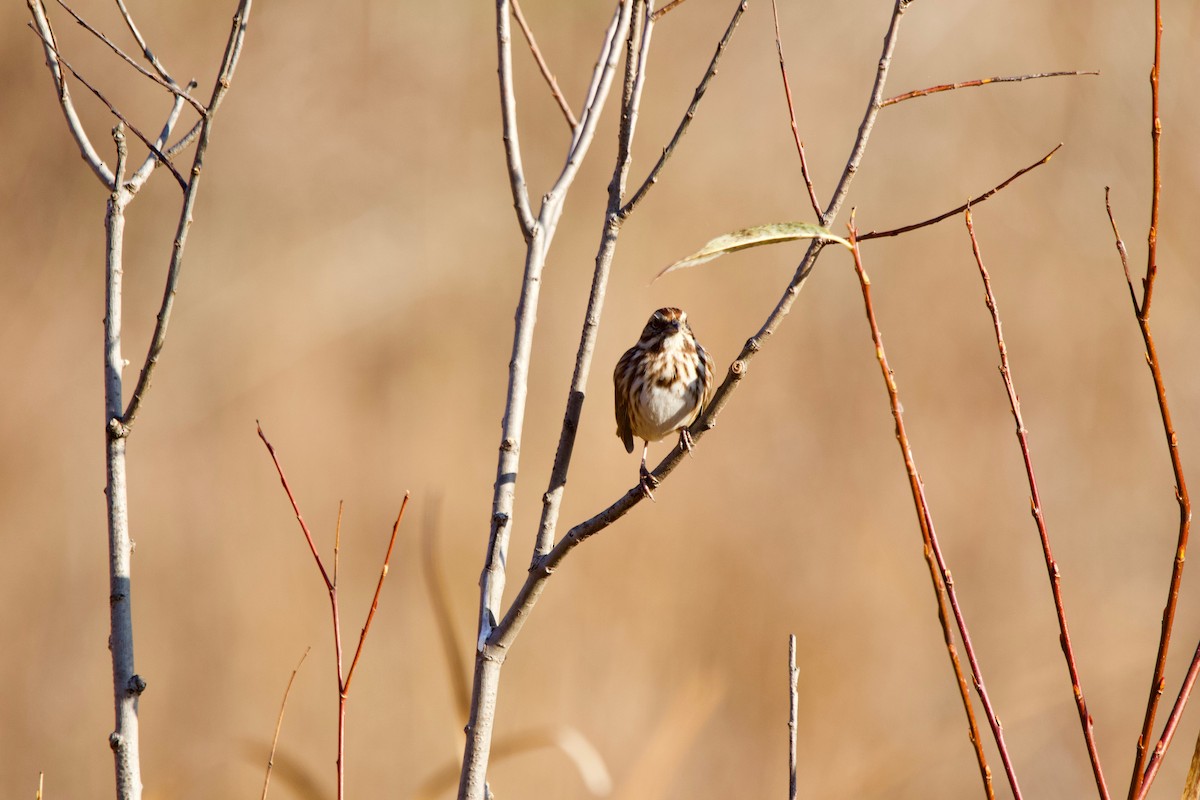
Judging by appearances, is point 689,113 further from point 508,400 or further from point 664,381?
point 664,381

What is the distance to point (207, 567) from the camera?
5016 millimetres

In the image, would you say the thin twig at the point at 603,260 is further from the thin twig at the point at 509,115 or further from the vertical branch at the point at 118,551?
the vertical branch at the point at 118,551

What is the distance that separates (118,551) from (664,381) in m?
1.68

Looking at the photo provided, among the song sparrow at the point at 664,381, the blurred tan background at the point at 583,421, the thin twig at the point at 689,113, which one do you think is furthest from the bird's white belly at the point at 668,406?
the blurred tan background at the point at 583,421

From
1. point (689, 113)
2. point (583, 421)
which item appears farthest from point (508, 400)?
point (583, 421)

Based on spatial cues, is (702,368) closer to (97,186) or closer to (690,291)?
(690,291)

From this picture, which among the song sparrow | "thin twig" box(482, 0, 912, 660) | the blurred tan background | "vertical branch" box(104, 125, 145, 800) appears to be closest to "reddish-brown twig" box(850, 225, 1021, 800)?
"thin twig" box(482, 0, 912, 660)

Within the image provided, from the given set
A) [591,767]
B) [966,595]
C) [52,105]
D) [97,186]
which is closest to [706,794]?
[966,595]

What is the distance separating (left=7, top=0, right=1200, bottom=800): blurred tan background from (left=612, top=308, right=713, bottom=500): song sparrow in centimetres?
170

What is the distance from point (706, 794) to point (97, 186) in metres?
3.85

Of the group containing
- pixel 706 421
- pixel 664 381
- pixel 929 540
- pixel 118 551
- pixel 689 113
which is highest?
pixel 664 381

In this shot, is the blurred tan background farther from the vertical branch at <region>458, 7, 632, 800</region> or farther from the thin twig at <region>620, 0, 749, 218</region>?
the thin twig at <region>620, 0, 749, 218</region>

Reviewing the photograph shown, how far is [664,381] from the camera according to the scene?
3.03 metres

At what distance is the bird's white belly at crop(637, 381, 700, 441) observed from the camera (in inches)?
119
